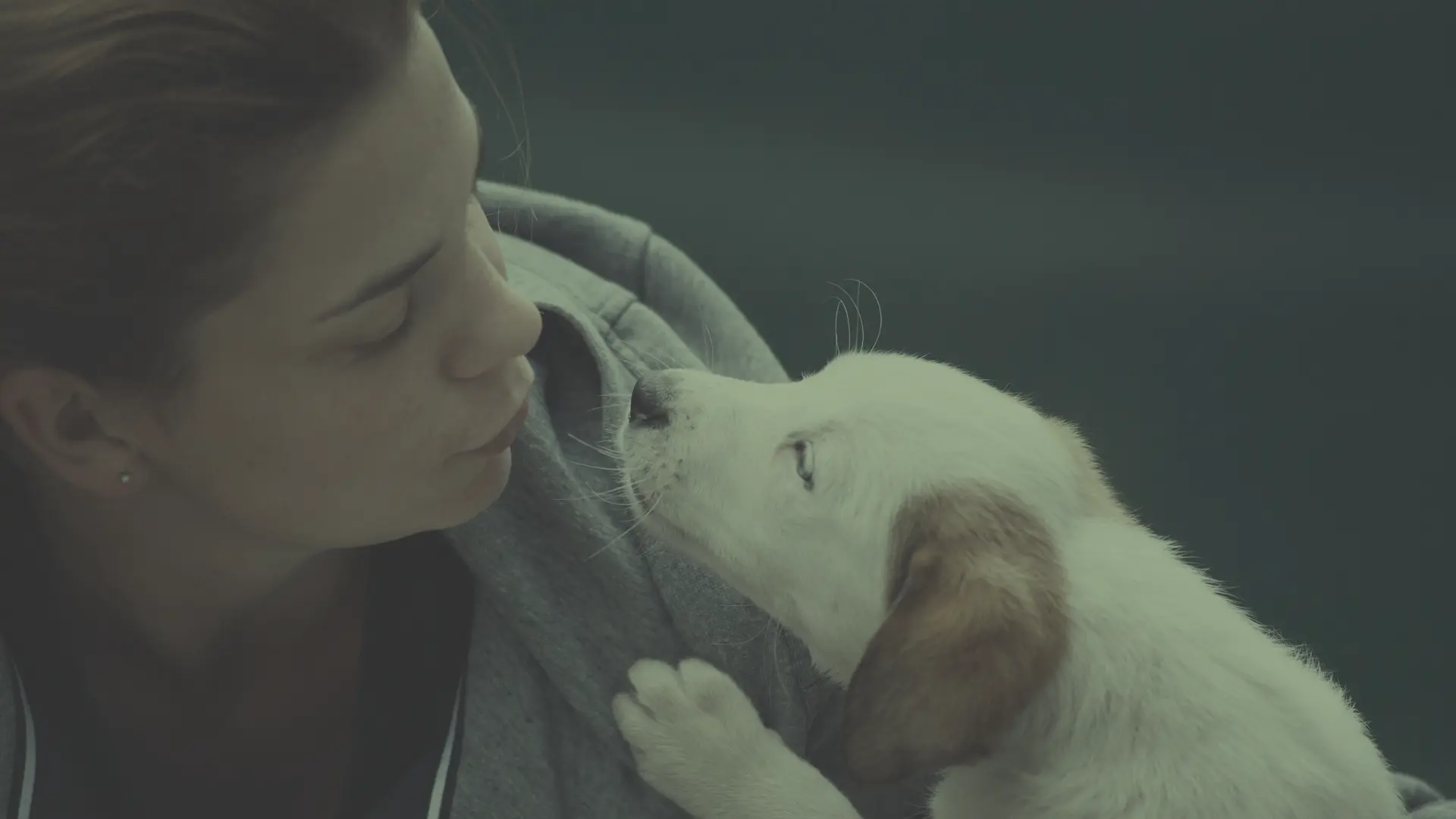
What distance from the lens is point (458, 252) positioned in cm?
83

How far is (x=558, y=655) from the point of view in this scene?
1.09 meters

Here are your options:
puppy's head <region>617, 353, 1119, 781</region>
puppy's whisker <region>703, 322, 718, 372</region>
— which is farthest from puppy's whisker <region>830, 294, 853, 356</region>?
puppy's head <region>617, 353, 1119, 781</region>

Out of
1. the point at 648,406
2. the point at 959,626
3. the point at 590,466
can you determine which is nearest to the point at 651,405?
the point at 648,406

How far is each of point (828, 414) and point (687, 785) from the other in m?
0.32

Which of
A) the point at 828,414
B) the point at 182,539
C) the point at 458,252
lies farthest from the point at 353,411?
the point at 828,414

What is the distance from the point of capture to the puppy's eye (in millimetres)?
1033

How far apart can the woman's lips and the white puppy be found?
0.13 meters

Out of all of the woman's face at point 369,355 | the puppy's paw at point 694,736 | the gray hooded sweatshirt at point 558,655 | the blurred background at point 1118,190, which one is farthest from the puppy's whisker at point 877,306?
the woman's face at point 369,355

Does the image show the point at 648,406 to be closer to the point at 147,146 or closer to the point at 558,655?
the point at 558,655

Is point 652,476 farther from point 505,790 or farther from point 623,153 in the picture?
point 623,153

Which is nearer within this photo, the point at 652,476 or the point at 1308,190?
the point at 652,476

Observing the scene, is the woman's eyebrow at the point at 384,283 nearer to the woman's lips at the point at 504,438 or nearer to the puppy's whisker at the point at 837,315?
the woman's lips at the point at 504,438

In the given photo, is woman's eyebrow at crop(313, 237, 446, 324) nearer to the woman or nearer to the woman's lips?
the woman

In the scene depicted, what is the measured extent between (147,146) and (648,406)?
0.47m
